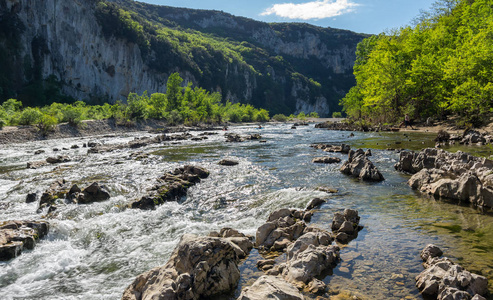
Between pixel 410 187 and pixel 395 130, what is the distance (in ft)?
92.4

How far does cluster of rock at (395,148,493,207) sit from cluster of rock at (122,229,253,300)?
843cm

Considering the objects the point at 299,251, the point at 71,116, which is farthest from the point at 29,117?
the point at 299,251

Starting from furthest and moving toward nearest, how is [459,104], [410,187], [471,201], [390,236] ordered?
[459,104]
[410,187]
[471,201]
[390,236]

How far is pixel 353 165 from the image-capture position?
50.2 feet

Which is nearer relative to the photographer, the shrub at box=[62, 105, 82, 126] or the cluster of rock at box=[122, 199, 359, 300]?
the cluster of rock at box=[122, 199, 359, 300]

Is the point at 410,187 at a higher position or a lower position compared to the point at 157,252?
higher

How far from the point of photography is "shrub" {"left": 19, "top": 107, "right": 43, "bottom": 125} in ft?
132

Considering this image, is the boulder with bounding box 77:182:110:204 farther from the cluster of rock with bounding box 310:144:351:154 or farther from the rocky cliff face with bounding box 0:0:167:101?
the rocky cliff face with bounding box 0:0:167:101

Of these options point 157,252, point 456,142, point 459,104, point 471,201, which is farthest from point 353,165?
point 459,104

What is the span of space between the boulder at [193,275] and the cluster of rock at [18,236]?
4.29 metres

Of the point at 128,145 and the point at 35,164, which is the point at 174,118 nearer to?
the point at 128,145

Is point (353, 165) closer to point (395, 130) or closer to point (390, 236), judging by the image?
point (390, 236)

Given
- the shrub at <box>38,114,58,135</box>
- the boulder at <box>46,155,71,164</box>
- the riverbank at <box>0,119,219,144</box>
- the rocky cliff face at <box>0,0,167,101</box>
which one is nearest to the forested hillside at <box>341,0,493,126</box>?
the boulder at <box>46,155,71,164</box>

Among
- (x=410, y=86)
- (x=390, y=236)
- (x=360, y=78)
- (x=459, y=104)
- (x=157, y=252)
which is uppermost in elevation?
(x=360, y=78)
